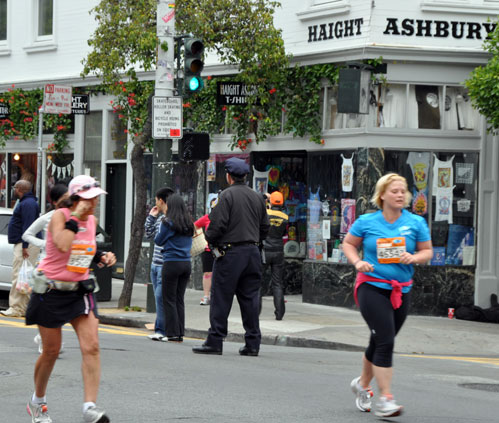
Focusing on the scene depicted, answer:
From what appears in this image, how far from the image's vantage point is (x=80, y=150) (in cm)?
2334

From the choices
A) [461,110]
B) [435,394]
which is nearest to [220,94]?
[461,110]

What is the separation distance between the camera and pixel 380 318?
24.5 ft

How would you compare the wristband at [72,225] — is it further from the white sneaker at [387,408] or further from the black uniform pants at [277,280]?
the black uniform pants at [277,280]

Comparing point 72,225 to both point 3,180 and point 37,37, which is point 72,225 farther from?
point 3,180

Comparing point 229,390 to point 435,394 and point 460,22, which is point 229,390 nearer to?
point 435,394

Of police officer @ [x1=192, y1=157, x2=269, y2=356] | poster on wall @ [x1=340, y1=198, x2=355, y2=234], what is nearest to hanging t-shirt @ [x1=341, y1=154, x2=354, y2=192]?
poster on wall @ [x1=340, y1=198, x2=355, y2=234]

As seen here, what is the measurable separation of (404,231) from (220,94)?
11051 mm

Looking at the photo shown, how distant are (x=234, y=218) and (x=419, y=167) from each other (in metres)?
6.77

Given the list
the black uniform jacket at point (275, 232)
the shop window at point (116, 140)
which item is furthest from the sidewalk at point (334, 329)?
the shop window at point (116, 140)

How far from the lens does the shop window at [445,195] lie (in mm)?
16906

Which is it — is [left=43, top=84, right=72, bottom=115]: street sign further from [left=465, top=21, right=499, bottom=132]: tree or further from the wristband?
the wristband

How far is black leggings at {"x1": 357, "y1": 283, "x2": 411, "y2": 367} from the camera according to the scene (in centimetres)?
745

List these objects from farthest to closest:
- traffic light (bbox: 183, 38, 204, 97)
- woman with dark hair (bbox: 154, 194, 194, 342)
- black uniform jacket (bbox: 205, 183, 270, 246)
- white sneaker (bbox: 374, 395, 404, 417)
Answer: traffic light (bbox: 183, 38, 204, 97), woman with dark hair (bbox: 154, 194, 194, 342), black uniform jacket (bbox: 205, 183, 270, 246), white sneaker (bbox: 374, 395, 404, 417)

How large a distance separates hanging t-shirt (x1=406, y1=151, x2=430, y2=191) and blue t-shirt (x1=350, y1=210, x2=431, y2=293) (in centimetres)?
925
